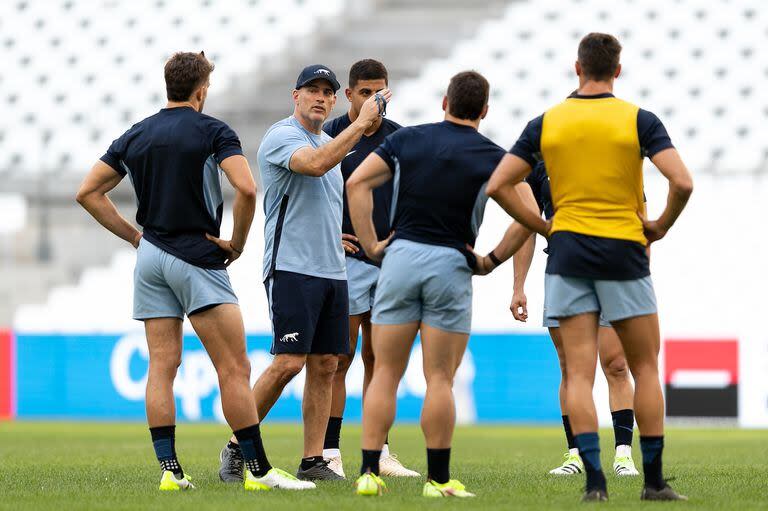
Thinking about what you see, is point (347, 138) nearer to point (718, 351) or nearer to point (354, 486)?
point (354, 486)

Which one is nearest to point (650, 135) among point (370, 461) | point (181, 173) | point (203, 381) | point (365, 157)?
point (370, 461)

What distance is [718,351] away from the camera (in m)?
15.0

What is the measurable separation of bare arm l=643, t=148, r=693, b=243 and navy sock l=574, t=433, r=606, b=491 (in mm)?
932

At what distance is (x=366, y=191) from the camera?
5.94m

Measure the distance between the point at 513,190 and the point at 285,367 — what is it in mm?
1636

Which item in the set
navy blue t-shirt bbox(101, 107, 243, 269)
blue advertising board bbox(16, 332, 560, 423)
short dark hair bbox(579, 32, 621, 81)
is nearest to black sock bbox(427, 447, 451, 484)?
navy blue t-shirt bbox(101, 107, 243, 269)

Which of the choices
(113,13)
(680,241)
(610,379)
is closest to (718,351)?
(680,241)

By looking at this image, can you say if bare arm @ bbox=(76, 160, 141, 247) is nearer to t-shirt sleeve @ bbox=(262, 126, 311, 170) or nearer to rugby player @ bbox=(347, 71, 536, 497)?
t-shirt sleeve @ bbox=(262, 126, 311, 170)

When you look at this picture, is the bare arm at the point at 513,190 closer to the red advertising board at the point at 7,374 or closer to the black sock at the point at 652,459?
the black sock at the point at 652,459

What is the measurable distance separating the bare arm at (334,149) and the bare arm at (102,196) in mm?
885

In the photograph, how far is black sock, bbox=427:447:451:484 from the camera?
19.0 ft

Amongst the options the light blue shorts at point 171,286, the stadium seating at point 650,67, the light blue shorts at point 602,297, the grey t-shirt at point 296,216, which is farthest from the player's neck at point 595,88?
the stadium seating at point 650,67

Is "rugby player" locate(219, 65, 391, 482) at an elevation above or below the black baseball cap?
below

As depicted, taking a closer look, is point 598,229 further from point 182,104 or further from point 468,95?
point 182,104
